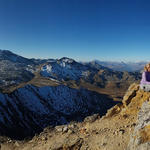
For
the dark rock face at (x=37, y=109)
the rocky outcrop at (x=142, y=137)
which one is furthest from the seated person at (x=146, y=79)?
the dark rock face at (x=37, y=109)

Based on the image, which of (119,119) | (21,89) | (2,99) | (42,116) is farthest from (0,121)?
(119,119)

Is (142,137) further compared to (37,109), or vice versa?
(37,109)

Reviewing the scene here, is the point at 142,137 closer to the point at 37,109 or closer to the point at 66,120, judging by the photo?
the point at 37,109

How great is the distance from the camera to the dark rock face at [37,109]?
5187 centimetres

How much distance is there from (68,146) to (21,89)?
73273 millimetres

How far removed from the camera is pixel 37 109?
245 feet

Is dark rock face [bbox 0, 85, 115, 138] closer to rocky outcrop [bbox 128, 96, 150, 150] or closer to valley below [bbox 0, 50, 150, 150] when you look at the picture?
valley below [bbox 0, 50, 150, 150]

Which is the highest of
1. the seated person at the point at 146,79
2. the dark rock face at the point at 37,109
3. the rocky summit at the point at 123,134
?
the seated person at the point at 146,79

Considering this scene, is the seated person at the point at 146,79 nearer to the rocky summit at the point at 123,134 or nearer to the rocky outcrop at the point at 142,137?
the rocky summit at the point at 123,134

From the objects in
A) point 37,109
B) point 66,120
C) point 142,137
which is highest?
point 142,137

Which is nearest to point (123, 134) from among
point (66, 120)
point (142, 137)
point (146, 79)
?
point (142, 137)

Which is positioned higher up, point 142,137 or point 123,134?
point 142,137

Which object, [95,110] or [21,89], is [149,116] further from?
[95,110]

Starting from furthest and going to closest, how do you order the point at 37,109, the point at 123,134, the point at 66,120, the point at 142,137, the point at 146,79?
→ the point at 66,120
the point at 37,109
the point at 146,79
the point at 123,134
the point at 142,137
